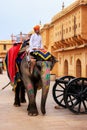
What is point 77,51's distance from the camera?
85.3 feet

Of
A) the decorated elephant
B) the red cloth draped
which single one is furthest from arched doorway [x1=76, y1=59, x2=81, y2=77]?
the decorated elephant

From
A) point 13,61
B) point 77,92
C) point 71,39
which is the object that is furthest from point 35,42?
point 71,39

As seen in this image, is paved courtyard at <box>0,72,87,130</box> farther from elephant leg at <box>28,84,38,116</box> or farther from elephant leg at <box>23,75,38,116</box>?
elephant leg at <box>23,75,38,116</box>

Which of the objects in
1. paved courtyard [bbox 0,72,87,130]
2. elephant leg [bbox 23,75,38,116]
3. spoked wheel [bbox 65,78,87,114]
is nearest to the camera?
paved courtyard [bbox 0,72,87,130]

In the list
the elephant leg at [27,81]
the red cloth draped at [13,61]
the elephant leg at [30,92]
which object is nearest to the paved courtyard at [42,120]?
the elephant leg at [30,92]

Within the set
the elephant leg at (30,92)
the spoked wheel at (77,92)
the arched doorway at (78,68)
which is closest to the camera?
the elephant leg at (30,92)

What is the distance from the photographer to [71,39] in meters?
25.4

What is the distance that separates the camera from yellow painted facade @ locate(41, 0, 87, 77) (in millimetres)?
22866

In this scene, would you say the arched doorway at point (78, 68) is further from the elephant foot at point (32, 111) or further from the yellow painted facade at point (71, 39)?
the elephant foot at point (32, 111)

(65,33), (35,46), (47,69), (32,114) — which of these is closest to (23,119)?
(32,114)

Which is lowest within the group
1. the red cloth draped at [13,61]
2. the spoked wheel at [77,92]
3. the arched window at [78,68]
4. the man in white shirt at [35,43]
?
the arched window at [78,68]

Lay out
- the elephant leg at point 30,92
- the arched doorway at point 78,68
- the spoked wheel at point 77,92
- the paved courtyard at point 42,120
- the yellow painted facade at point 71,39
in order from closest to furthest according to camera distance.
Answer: the paved courtyard at point 42,120, the elephant leg at point 30,92, the spoked wheel at point 77,92, the yellow painted facade at point 71,39, the arched doorway at point 78,68

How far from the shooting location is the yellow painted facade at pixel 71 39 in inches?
900

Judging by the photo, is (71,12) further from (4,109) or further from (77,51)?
(4,109)
